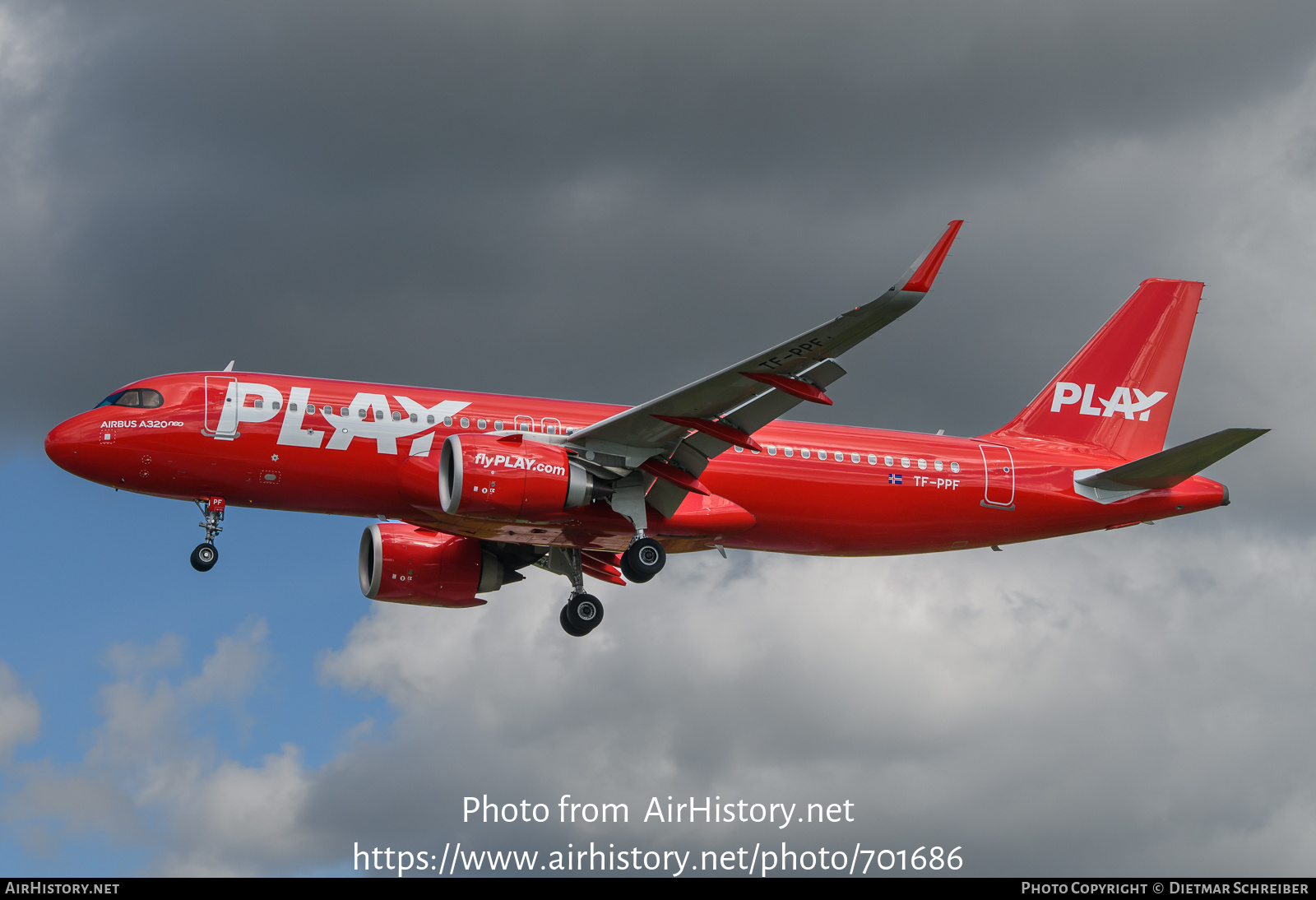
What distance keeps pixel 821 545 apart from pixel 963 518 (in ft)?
12.9

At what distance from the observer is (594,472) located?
108ft

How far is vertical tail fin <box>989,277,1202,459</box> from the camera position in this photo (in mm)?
40500

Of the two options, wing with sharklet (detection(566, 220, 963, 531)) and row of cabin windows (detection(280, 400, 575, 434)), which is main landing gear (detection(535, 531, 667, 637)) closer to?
wing with sharklet (detection(566, 220, 963, 531))

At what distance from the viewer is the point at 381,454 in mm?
32625

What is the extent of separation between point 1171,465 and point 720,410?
13.0 metres

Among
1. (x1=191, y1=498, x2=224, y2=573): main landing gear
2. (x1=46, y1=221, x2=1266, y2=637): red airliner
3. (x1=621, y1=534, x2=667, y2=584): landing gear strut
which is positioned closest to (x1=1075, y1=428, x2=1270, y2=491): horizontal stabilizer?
(x1=46, y1=221, x2=1266, y2=637): red airliner

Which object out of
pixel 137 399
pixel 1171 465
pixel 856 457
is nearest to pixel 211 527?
pixel 137 399

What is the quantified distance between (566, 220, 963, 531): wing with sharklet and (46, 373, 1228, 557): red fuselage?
3.12 ft

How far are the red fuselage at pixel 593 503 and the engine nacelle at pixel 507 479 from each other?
0.72 m

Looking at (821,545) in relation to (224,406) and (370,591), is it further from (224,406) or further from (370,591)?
(224,406)

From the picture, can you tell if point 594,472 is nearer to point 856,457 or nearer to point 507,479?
point 507,479

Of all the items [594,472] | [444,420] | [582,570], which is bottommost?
[582,570]

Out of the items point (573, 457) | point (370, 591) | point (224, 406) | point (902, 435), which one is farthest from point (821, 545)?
point (224, 406)

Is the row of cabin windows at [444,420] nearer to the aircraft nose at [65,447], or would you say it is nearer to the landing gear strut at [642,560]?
the landing gear strut at [642,560]
